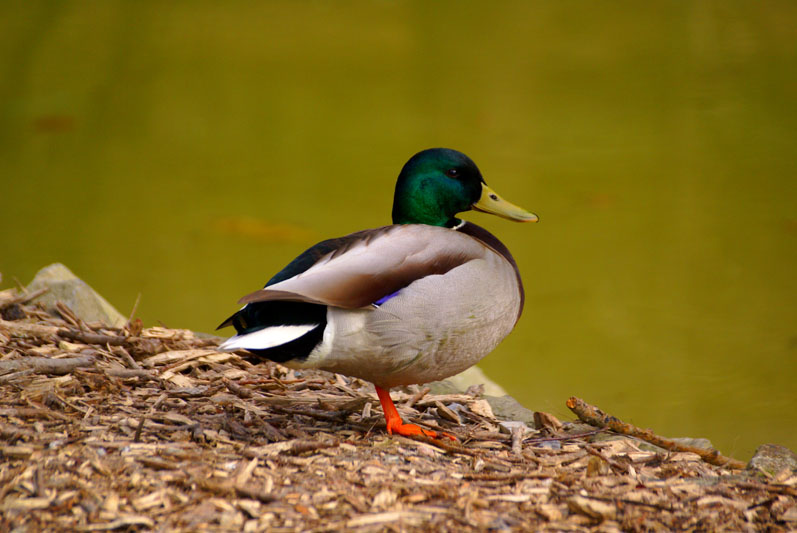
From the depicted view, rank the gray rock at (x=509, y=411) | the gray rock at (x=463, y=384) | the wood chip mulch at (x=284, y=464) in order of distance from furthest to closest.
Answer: the gray rock at (x=463, y=384) < the gray rock at (x=509, y=411) < the wood chip mulch at (x=284, y=464)

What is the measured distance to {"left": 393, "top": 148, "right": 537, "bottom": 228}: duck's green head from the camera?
236 centimetres

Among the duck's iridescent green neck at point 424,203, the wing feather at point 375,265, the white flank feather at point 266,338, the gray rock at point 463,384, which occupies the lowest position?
the gray rock at point 463,384

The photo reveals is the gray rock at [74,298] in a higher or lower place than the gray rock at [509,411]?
higher

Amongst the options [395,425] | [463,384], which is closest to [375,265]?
[395,425]

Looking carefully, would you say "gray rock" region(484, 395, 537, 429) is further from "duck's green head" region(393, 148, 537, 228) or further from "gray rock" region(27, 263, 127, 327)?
"gray rock" region(27, 263, 127, 327)

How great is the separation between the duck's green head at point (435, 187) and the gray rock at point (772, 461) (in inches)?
44.1

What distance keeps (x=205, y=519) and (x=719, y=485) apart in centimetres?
126

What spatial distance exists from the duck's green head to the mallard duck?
0.34ft

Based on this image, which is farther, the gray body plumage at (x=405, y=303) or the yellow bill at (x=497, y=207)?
the yellow bill at (x=497, y=207)

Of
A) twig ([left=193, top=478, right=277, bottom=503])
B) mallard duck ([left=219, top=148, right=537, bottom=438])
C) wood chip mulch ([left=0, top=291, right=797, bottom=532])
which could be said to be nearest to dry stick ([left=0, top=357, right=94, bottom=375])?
wood chip mulch ([left=0, top=291, right=797, bottom=532])

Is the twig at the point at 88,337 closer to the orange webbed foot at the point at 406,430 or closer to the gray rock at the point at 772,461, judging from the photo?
the orange webbed foot at the point at 406,430

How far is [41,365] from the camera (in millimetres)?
2465

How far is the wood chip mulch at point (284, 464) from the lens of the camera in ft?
5.60

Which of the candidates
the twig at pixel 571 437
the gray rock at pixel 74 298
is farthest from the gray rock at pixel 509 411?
the gray rock at pixel 74 298
